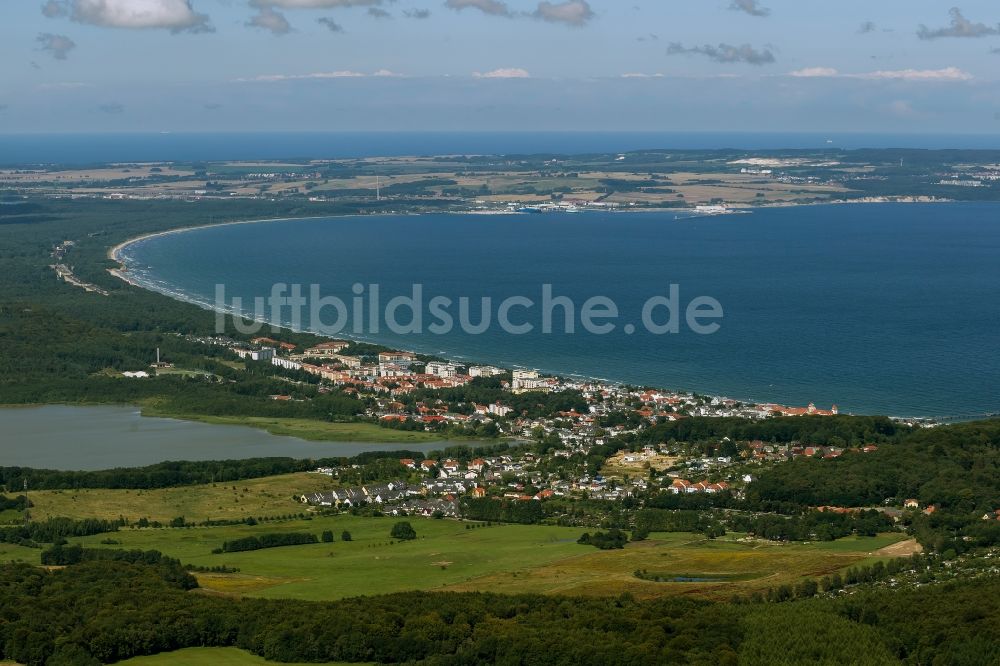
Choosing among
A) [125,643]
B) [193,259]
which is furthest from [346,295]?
[125,643]

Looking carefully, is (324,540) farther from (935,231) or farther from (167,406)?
(935,231)

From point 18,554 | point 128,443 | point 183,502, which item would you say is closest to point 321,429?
point 128,443

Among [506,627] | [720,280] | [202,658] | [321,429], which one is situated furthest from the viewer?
[720,280]

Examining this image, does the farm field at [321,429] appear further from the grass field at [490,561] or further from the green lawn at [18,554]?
the green lawn at [18,554]

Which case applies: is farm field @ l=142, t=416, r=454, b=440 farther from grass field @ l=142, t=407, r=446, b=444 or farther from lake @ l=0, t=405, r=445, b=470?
lake @ l=0, t=405, r=445, b=470

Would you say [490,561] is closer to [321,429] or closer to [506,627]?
[506,627]

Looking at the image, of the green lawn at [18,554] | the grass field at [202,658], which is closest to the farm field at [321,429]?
the green lawn at [18,554]
